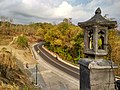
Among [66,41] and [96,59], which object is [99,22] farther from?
[66,41]

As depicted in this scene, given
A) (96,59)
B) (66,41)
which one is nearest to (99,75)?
(96,59)

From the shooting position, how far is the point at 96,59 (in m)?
5.12

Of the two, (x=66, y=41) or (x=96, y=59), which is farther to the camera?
(x=66, y=41)

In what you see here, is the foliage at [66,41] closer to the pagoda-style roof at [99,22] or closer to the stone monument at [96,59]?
the stone monument at [96,59]

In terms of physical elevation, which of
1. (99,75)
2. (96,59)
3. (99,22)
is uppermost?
(99,22)

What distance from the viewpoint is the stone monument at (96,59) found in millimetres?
4926

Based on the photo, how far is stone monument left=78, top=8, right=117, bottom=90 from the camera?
493 cm

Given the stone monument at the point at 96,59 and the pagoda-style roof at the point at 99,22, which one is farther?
the pagoda-style roof at the point at 99,22

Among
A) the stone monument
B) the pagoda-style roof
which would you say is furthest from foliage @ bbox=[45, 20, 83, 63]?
the pagoda-style roof

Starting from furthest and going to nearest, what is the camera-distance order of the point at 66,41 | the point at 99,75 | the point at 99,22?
the point at 66,41 → the point at 99,22 → the point at 99,75

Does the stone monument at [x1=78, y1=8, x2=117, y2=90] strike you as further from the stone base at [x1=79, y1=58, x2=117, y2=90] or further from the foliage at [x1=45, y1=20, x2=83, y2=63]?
the foliage at [x1=45, y1=20, x2=83, y2=63]

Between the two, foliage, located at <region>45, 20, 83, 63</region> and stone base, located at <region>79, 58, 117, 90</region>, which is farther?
foliage, located at <region>45, 20, 83, 63</region>

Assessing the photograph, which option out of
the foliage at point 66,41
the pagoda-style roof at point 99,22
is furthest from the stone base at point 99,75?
the foliage at point 66,41

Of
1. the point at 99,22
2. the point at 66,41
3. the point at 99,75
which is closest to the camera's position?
the point at 99,75
